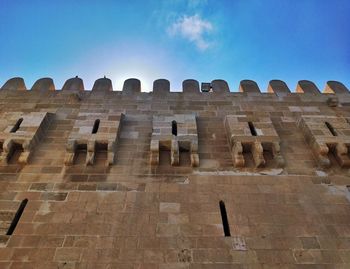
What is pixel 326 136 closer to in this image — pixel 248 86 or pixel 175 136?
pixel 248 86

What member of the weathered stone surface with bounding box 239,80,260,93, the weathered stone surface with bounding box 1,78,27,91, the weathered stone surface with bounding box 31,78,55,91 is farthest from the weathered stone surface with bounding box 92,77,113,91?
→ the weathered stone surface with bounding box 239,80,260,93

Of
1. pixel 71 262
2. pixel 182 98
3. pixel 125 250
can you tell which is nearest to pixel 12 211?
pixel 71 262

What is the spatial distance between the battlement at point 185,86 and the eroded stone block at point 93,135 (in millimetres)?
1607

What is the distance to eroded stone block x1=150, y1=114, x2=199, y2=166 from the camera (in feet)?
21.3

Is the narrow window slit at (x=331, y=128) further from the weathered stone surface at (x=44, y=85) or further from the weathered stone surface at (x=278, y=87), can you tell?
the weathered stone surface at (x=44, y=85)

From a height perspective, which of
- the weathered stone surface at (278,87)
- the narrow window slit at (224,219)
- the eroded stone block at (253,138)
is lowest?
the narrow window slit at (224,219)

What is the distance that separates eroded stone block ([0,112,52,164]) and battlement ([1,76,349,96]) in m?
1.70

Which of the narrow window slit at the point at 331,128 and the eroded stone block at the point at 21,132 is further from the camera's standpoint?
the narrow window slit at the point at 331,128

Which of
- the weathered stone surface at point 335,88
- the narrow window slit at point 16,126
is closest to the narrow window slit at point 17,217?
the narrow window slit at point 16,126

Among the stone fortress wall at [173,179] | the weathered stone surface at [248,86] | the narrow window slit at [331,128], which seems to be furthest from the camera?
the weathered stone surface at [248,86]

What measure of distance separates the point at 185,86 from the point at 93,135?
3.45 meters

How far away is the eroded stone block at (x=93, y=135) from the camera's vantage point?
650cm

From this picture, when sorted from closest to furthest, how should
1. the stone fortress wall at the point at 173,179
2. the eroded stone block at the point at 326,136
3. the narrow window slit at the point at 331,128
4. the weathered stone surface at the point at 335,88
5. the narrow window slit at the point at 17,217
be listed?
the stone fortress wall at the point at 173,179 < the narrow window slit at the point at 17,217 < the eroded stone block at the point at 326,136 < the narrow window slit at the point at 331,128 < the weathered stone surface at the point at 335,88

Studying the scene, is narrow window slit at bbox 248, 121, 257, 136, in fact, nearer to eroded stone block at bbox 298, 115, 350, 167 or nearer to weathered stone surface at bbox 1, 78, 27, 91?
eroded stone block at bbox 298, 115, 350, 167
